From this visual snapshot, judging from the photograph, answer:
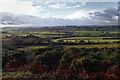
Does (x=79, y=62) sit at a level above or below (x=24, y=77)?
above

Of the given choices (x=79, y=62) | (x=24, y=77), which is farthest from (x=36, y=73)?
(x=79, y=62)

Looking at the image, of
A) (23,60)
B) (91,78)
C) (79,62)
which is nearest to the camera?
(91,78)

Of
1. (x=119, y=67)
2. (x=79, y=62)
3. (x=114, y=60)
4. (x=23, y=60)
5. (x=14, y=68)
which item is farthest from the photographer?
(x=23, y=60)

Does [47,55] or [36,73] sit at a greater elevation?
[47,55]

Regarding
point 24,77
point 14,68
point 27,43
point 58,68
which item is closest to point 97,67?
point 58,68

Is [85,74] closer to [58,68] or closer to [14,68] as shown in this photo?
[58,68]

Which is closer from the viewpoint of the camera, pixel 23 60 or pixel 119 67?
pixel 119 67

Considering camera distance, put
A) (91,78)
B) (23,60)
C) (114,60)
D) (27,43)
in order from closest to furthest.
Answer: (91,78) → (114,60) → (23,60) → (27,43)

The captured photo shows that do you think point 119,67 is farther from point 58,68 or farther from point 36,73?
point 36,73

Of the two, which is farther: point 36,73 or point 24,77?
point 36,73
